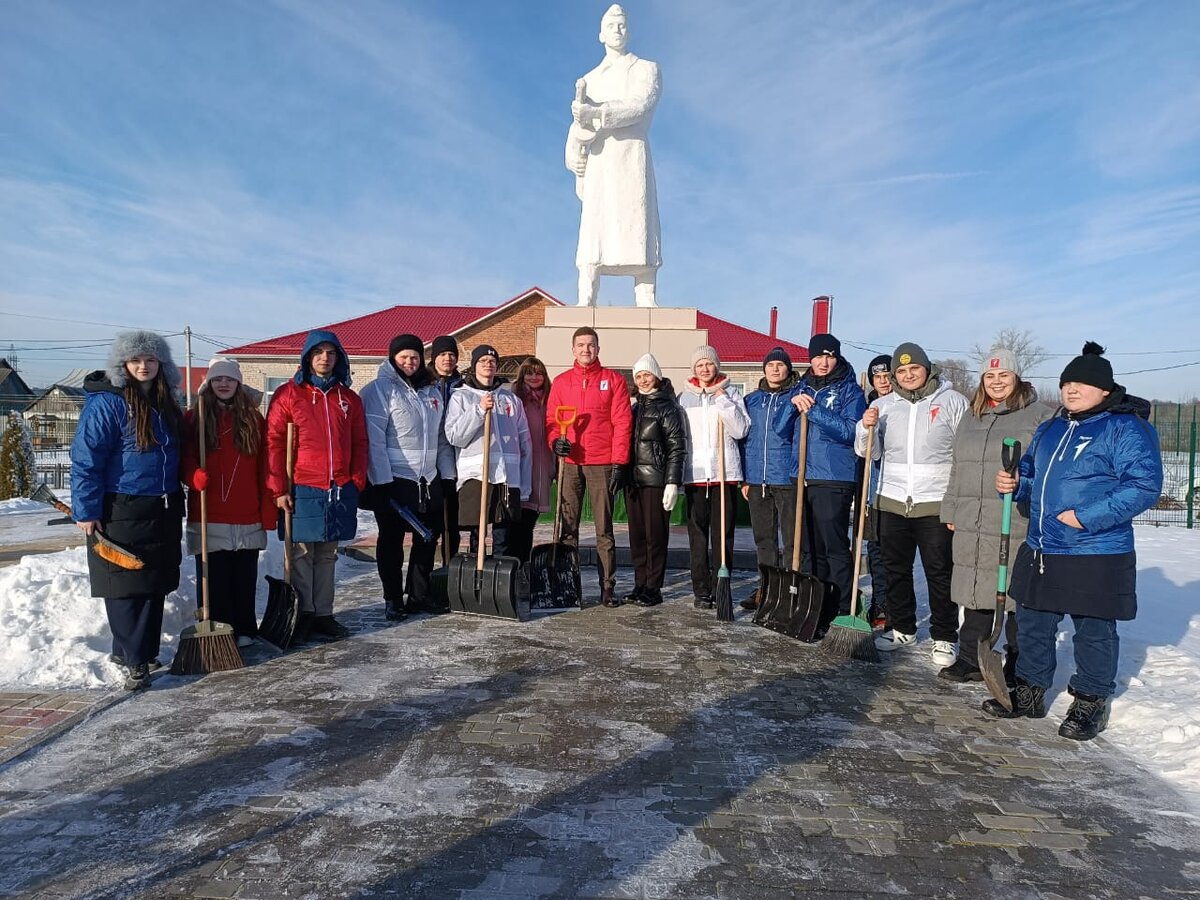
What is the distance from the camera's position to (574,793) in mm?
2814

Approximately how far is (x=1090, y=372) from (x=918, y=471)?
50.6 inches

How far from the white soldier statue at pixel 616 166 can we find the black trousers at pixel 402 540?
4.12 meters

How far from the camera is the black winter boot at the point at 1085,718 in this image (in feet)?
11.5

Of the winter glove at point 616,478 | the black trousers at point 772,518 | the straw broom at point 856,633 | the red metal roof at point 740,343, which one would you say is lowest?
the straw broom at point 856,633

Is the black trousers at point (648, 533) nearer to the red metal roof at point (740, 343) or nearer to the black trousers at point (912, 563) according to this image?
the black trousers at point (912, 563)

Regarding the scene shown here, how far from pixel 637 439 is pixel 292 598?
2667 millimetres

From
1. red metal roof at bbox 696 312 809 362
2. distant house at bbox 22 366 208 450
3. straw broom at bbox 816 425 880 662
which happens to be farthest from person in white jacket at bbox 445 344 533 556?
distant house at bbox 22 366 208 450

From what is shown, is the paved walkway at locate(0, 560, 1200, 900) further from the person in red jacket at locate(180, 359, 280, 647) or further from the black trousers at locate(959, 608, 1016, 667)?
the person in red jacket at locate(180, 359, 280, 647)

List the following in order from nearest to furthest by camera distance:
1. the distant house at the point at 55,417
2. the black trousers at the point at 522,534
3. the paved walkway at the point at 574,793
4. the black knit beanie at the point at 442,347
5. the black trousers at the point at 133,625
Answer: the paved walkway at the point at 574,793
the black trousers at the point at 133,625
the black knit beanie at the point at 442,347
the black trousers at the point at 522,534
the distant house at the point at 55,417

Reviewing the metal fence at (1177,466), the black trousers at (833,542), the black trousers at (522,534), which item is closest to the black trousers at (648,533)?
the black trousers at (522,534)

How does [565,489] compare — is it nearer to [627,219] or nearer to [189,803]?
[189,803]

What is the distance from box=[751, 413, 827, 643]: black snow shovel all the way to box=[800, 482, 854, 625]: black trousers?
4.9 inches

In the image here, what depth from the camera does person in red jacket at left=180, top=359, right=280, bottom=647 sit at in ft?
13.9

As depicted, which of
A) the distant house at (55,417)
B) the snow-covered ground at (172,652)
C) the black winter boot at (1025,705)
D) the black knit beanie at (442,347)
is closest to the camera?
the snow-covered ground at (172,652)
